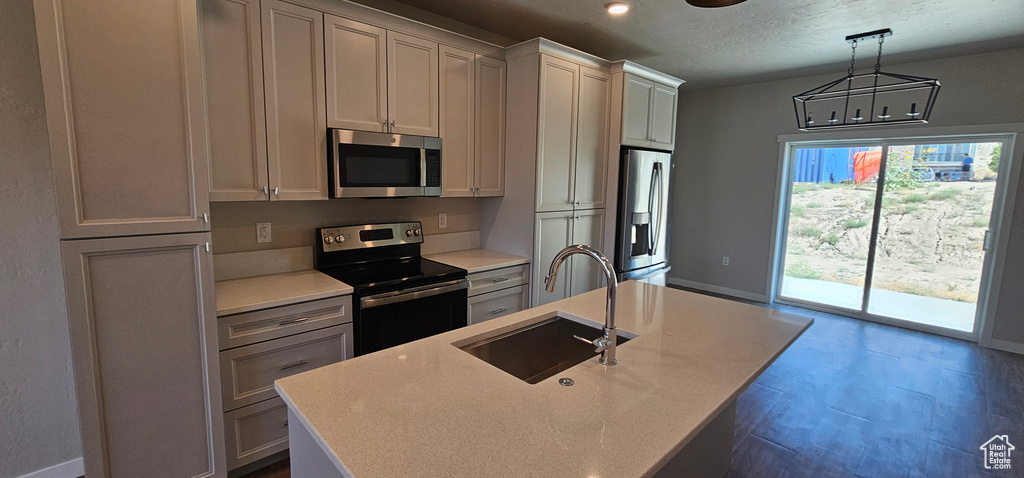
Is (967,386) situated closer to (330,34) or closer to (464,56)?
(464,56)

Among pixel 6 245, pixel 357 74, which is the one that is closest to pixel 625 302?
pixel 357 74

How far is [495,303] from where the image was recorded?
2994 millimetres

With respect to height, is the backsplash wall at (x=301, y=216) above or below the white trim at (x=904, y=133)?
below

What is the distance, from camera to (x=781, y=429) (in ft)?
8.36

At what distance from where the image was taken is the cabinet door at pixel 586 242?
3422mm

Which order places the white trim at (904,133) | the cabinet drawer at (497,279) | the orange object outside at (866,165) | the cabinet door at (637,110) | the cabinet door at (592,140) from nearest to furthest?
the cabinet drawer at (497,279) < the cabinet door at (592,140) < the cabinet door at (637,110) < the white trim at (904,133) < the orange object outside at (866,165)

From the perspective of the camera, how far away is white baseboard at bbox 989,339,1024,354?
3.66 meters

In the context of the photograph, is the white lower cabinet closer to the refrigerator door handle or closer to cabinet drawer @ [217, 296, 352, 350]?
cabinet drawer @ [217, 296, 352, 350]

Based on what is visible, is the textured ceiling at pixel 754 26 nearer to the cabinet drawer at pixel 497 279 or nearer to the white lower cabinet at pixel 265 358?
the cabinet drawer at pixel 497 279

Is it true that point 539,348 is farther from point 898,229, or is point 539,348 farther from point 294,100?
point 898,229

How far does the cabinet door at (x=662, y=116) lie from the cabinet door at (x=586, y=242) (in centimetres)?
85

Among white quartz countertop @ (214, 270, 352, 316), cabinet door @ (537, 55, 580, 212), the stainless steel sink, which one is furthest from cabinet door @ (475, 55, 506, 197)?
the stainless steel sink

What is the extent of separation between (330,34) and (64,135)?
124cm

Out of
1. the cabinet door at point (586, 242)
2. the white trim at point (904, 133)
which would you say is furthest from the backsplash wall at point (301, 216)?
the white trim at point (904, 133)
